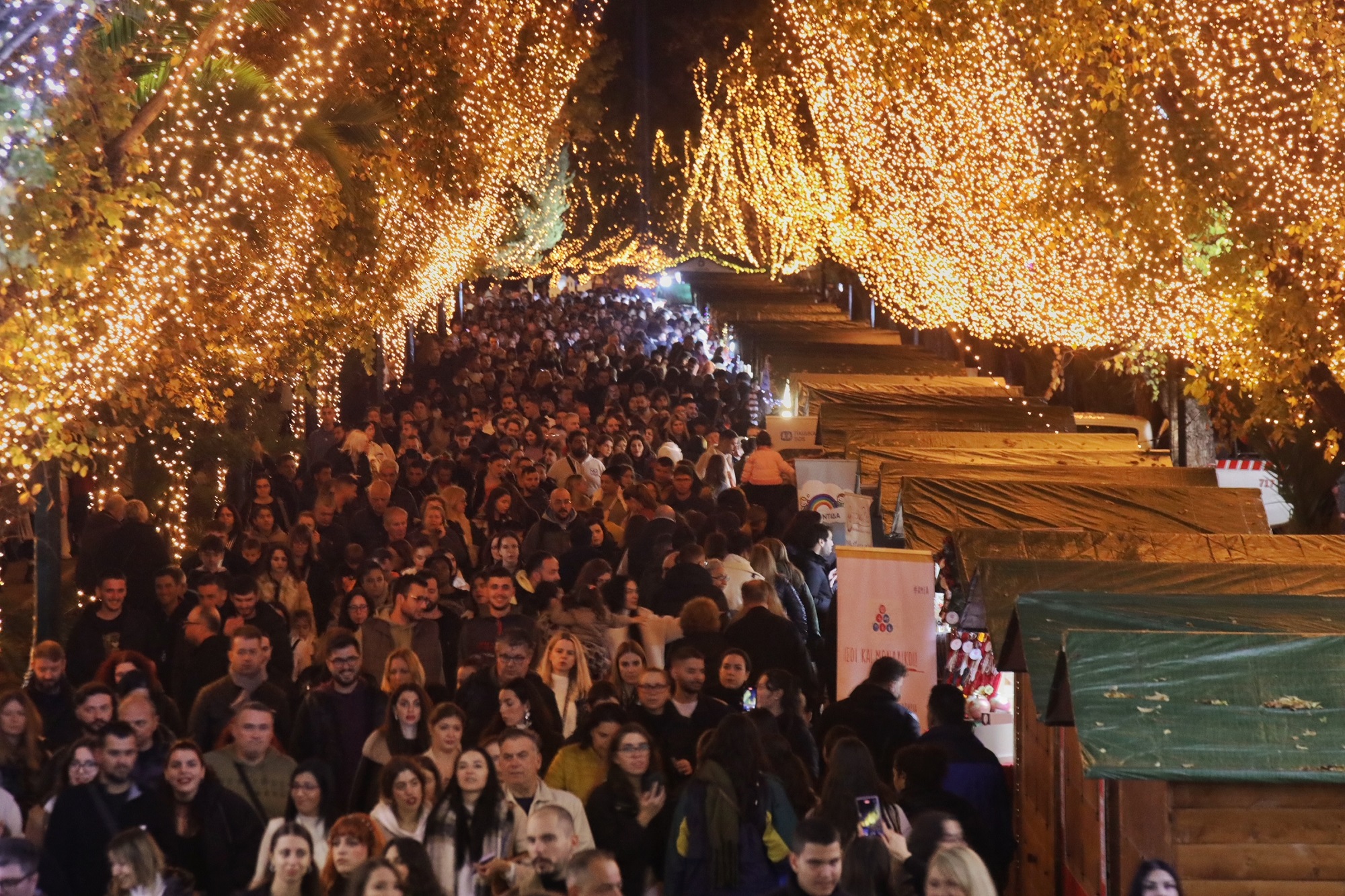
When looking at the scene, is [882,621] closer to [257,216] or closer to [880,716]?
[880,716]

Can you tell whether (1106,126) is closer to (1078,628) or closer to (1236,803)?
(1078,628)

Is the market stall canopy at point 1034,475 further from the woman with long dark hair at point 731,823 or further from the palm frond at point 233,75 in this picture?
the woman with long dark hair at point 731,823

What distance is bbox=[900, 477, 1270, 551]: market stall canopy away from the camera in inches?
567

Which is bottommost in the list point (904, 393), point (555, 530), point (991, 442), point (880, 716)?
point (880, 716)

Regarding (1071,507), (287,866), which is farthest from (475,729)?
(1071,507)

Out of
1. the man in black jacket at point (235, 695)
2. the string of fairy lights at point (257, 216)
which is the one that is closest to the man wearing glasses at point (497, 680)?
the man in black jacket at point (235, 695)

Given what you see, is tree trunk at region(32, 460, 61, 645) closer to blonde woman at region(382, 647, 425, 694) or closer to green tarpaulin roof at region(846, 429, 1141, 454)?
blonde woman at region(382, 647, 425, 694)

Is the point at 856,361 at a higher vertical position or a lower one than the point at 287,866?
higher

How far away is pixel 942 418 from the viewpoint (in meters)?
23.3

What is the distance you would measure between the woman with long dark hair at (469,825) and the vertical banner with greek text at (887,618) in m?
4.93

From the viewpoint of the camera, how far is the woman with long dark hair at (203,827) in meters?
7.28

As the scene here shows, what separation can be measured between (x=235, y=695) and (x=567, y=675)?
1.67m

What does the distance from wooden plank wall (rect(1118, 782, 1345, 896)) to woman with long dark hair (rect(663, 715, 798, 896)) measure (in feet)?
4.92

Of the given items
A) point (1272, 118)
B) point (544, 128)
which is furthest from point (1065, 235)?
point (544, 128)
